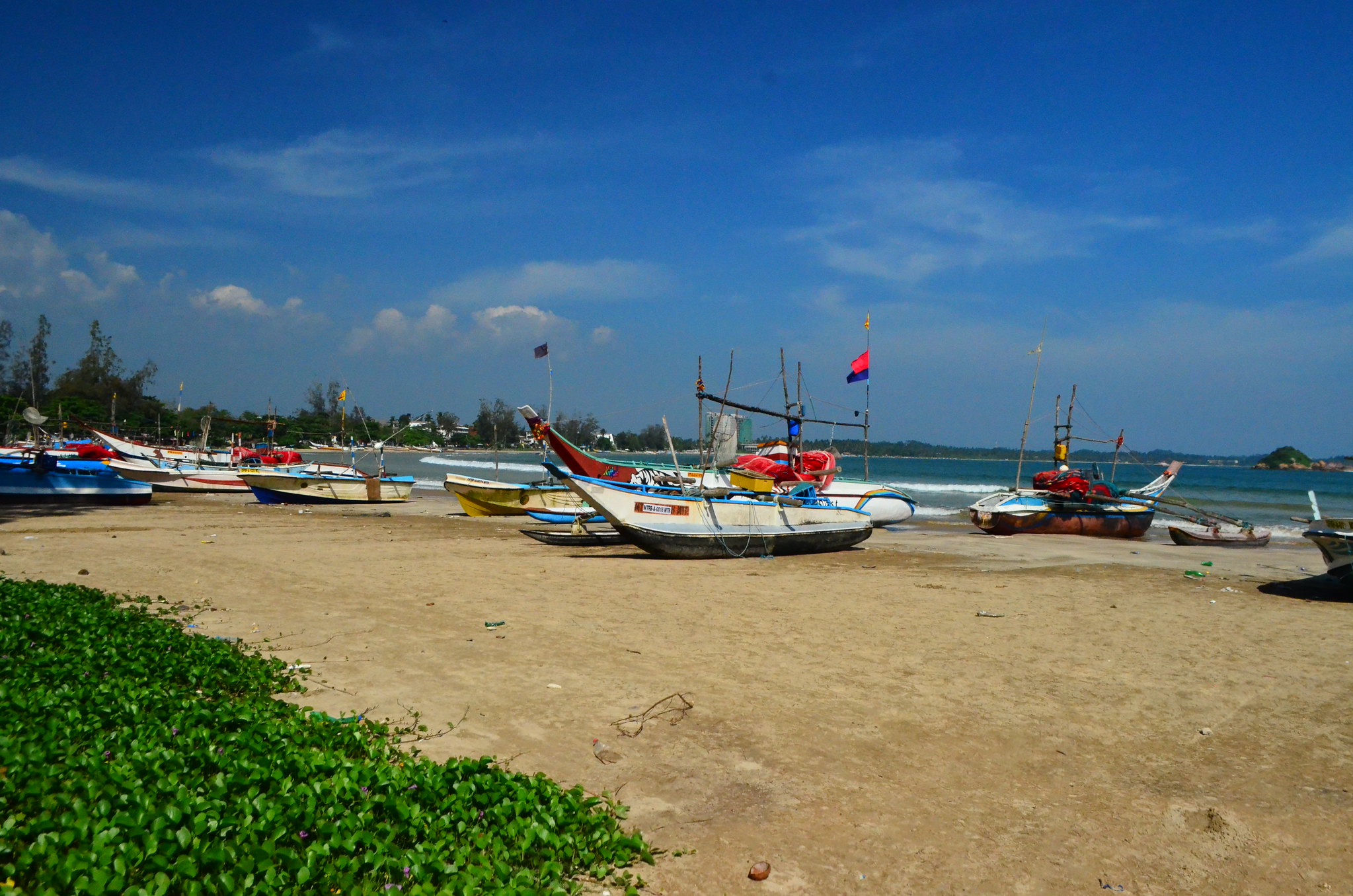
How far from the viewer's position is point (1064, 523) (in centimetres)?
2805

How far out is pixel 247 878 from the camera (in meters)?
3.25

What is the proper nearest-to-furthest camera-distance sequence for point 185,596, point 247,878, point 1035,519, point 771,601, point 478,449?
point 247,878 < point 185,596 < point 771,601 < point 1035,519 < point 478,449

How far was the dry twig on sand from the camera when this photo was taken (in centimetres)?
651

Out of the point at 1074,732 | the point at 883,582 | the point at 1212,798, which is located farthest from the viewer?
the point at 883,582

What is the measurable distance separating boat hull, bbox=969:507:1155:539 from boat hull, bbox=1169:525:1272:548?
7.54 feet

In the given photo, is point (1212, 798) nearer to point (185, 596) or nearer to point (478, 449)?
point (185, 596)

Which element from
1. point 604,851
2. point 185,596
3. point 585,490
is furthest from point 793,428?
point 604,851

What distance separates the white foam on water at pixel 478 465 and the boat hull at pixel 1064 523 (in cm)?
5510

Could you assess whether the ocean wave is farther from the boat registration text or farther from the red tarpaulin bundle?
the boat registration text

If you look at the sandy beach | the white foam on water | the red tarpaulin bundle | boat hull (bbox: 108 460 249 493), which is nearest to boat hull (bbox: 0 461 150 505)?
boat hull (bbox: 108 460 249 493)

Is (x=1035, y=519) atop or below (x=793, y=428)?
below

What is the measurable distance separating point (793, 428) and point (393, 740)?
970 inches

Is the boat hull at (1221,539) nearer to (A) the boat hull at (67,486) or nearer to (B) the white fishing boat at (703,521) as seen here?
(B) the white fishing boat at (703,521)

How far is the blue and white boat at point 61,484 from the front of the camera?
27.6m
